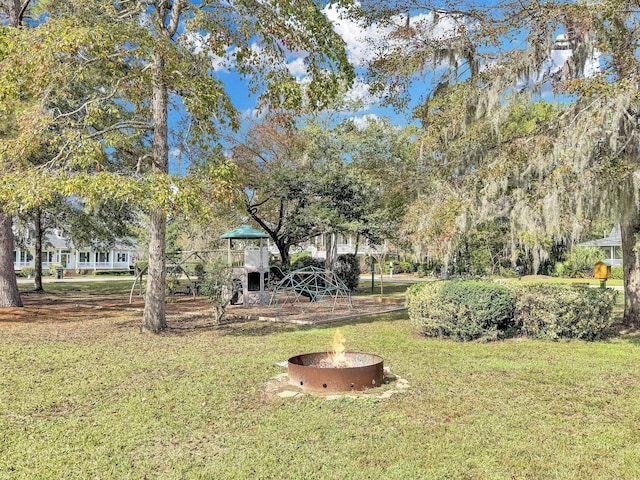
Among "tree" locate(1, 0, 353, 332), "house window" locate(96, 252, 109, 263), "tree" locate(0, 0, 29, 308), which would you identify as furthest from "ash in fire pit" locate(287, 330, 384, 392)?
"house window" locate(96, 252, 109, 263)

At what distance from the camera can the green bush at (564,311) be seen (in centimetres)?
851

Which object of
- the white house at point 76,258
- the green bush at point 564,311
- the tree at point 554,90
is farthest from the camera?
the white house at point 76,258

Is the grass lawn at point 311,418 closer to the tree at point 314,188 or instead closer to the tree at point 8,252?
the tree at point 8,252

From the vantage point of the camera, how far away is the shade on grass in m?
3.55

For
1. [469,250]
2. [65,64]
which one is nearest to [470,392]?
[65,64]

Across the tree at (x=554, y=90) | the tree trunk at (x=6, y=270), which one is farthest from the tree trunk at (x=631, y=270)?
the tree trunk at (x=6, y=270)

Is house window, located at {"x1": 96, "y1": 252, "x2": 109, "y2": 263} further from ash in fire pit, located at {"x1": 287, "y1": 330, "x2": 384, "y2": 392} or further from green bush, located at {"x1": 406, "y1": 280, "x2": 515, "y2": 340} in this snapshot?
ash in fire pit, located at {"x1": 287, "y1": 330, "x2": 384, "y2": 392}

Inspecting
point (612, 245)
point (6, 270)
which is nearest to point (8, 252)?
point (6, 270)

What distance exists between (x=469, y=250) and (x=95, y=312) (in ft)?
61.8

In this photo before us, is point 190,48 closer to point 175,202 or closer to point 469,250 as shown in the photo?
point 175,202

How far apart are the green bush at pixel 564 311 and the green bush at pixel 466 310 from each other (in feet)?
1.01

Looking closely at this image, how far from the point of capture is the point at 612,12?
732cm

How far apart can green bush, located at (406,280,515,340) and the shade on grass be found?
750 millimetres

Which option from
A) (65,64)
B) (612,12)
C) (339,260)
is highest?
(612,12)
